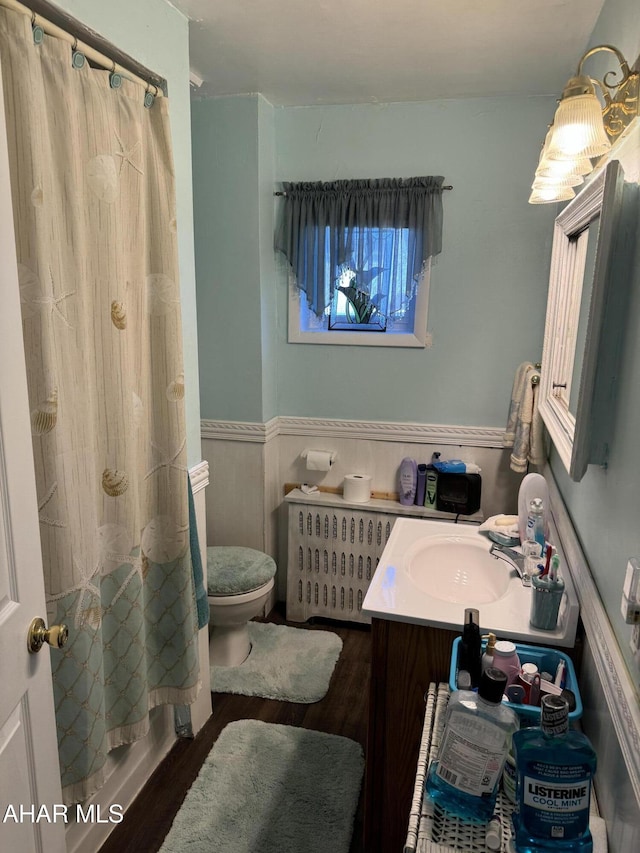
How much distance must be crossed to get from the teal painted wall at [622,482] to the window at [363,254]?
1.26 m

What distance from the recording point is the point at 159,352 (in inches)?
68.3

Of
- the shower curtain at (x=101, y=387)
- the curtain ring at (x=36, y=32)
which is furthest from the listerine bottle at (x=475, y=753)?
the curtain ring at (x=36, y=32)

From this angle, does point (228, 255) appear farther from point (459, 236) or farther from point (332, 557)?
point (332, 557)

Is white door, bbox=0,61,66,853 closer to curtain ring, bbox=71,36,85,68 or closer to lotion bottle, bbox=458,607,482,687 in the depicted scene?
curtain ring, bbox=71,36,85,68

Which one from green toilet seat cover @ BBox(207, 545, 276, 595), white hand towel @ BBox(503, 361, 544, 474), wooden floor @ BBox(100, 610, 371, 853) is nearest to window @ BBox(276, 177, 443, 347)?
white hand towel @ BBox(503, 361, 544, 474)

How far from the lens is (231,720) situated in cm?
234

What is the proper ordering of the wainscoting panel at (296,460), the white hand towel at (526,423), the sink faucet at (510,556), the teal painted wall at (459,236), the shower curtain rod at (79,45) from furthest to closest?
the wainscoting panel at (296,460), the teal painted wall at (459,236), the white hand towel at (526,423), the sink faucet at (510,556), the shower curtain rod at (79,45)

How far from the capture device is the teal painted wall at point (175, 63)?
5.01 feet

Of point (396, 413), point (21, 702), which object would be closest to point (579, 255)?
point (396, 413)

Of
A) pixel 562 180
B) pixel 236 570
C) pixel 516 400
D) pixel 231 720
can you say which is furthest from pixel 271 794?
pixel 562 180

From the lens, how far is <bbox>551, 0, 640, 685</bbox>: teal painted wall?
3.55 ft

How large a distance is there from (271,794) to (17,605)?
4.25 feet

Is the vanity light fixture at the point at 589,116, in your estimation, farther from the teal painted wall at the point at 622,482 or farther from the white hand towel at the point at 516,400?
the white hand towel at the point at 516,400

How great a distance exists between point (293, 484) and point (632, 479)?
217cm
